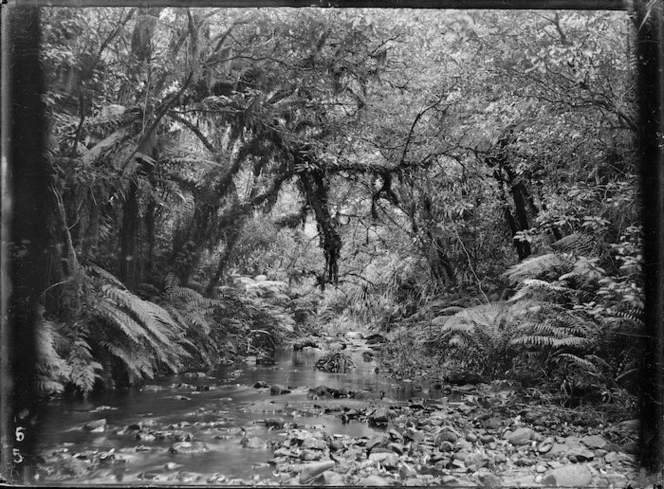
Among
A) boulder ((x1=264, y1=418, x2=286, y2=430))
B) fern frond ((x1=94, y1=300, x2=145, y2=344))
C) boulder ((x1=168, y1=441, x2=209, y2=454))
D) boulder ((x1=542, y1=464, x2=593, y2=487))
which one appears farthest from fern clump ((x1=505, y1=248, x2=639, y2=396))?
fern frond ((x1=94, y1=300, x2=145, y2=344))

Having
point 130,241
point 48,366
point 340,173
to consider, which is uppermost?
point 340,173

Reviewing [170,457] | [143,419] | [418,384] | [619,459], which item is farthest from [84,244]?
[619,459]

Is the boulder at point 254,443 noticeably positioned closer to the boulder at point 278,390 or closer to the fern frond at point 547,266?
the boulder at point 278,390

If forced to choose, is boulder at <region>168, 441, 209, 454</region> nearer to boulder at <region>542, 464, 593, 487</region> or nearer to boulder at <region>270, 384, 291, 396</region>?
boulder at <region>270, 384, 291, 396</region>

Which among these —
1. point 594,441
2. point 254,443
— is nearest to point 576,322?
point 594,441

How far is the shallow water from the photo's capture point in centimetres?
318

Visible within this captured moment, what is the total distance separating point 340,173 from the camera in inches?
306

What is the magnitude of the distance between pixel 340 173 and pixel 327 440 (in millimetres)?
4691

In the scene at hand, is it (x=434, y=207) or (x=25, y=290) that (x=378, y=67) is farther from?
(x=25, y=290)

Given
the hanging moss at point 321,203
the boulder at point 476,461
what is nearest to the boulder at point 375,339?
the hanging moss at point 321,203

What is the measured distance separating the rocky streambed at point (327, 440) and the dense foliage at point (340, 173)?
1.68 ft

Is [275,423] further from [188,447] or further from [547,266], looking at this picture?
[547,266]

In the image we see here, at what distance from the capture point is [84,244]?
544 centimetres

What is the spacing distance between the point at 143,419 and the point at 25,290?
175 centimetres
